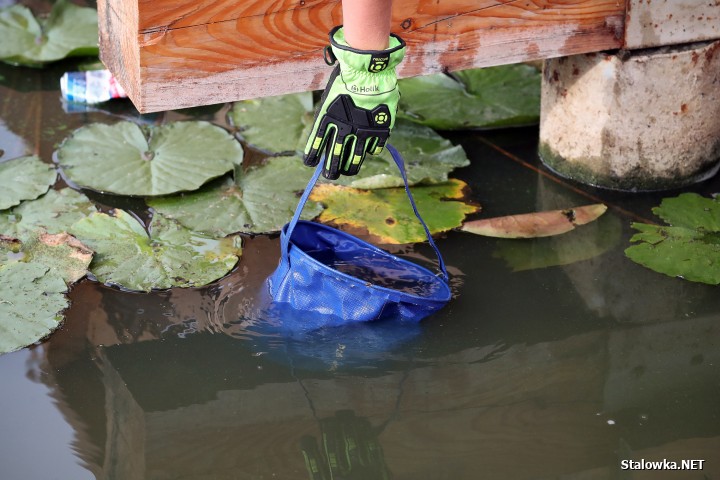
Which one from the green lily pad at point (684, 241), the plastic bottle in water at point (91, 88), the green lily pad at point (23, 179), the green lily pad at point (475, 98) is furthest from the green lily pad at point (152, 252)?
the green lily pad at point (684, 241)

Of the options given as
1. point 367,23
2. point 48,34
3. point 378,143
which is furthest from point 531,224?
point 48,34

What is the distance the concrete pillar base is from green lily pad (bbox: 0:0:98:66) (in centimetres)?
203

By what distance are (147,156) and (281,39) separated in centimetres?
75

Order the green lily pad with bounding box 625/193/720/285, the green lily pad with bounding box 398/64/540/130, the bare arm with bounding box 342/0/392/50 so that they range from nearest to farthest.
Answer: the bare arm with bounding box 342/0/392/50 < the green lily pad with bounding box 625/193/720/285 < the green lily pad with bounding box 398/64/540/130

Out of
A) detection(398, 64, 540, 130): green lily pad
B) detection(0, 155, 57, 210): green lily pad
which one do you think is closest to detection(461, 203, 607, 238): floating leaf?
detection(398, 64, 540, 130): green lily pad

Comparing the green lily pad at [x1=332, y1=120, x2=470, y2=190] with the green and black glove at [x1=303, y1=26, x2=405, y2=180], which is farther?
the green lily pad at [x1=332, y1=120, x2=470, y2=190]

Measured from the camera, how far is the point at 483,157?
318 cm

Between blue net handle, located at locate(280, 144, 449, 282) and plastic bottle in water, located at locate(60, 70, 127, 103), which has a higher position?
plastic bottle in water, located at locate(60, 70, 127, 103)

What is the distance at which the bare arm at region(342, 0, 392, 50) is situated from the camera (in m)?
1.89

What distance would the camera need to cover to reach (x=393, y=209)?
2.79m

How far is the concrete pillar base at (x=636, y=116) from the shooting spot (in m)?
2.82

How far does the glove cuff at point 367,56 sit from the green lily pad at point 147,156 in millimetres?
957

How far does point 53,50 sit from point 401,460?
2615 millimetres

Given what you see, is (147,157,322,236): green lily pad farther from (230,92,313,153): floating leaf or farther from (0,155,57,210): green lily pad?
(0,155,57,210): green lily pad
